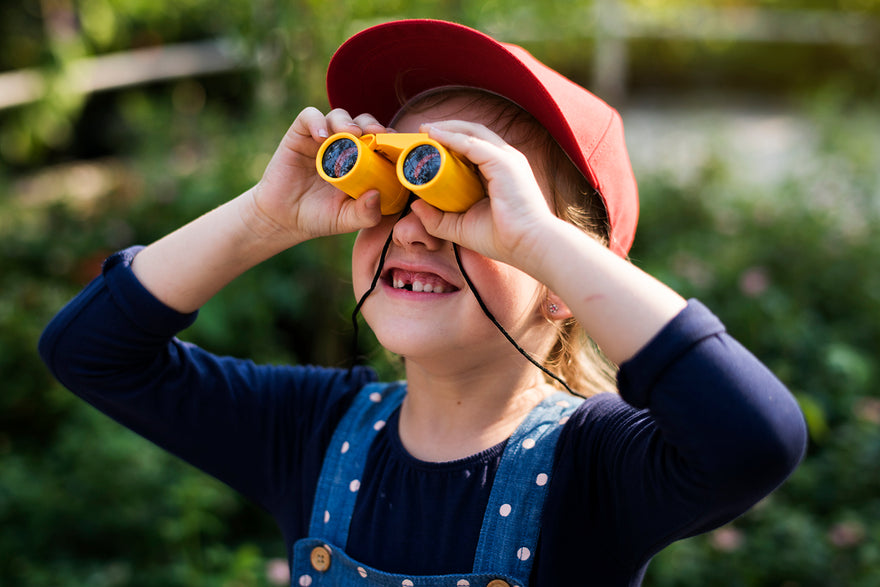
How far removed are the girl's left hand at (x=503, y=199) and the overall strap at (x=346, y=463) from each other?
0.50 metres

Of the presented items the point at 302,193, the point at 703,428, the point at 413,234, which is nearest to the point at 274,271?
the point at 302,193

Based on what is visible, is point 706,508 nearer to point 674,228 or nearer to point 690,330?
point 690,330

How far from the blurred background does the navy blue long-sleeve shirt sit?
83 centimetres

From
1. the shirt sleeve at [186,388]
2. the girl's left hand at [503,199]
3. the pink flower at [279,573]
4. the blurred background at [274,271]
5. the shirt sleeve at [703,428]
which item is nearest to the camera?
the shirt sleeve at [703,428]

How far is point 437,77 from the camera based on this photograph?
1424mm

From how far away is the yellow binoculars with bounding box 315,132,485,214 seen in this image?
3.72 ft

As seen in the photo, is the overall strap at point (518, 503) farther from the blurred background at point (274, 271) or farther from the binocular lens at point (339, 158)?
the blurred background at point (274, 271)

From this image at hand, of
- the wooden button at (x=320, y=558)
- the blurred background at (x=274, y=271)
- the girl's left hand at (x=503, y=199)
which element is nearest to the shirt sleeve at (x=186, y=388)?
the wooden button at (x=320, y=558)

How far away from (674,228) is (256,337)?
245cm

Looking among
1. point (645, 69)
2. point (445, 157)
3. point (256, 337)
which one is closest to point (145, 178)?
point (256, 337)

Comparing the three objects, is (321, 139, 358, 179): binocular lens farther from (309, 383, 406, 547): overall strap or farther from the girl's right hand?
(309, 383, 406, 547): overall strap

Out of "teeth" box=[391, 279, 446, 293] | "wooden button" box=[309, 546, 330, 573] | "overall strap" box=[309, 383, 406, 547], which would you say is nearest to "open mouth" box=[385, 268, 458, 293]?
"teeth" box=[391, 279, 446, 293]

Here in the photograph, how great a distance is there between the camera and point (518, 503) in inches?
→ 50.5

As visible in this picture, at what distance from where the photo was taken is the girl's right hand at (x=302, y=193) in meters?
1.33
